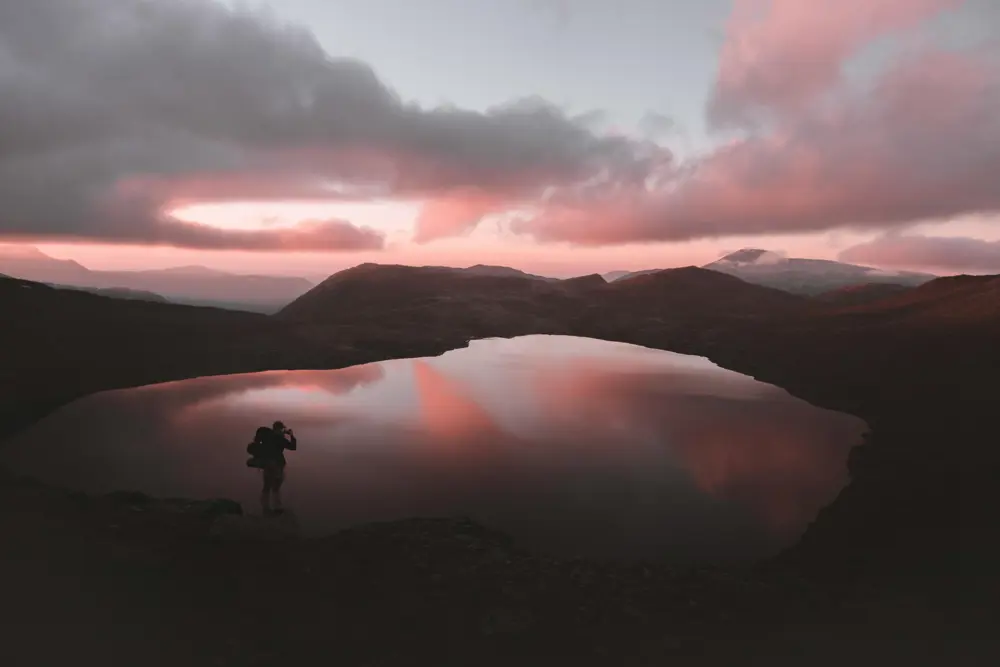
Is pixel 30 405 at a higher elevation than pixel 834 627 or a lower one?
higher

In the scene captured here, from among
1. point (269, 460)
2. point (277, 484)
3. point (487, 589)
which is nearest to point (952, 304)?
point (487, 589)

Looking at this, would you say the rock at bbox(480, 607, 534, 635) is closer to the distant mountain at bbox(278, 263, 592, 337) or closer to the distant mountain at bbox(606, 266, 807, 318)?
the distant mountain at bbox(278, 263, 592, 337)

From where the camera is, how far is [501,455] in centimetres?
2067

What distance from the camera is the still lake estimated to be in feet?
47.5

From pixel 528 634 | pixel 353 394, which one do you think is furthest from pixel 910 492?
pixel 353 394

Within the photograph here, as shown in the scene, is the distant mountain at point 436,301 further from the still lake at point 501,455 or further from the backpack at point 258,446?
the backpack at point 258,446

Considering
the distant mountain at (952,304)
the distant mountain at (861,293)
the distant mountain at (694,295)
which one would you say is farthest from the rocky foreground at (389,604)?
the distant mountain at (861,293)

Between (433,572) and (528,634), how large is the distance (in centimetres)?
294

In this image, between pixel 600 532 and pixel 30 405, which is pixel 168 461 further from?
pixel 600 532

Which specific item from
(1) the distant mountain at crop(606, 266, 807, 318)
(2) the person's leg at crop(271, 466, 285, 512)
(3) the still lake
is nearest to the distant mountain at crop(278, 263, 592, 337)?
(1) the distant mountain at crop(606, 266, 807, 318)

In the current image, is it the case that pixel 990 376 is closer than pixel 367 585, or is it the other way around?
pixel 367 585

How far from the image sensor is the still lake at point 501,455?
14.5m

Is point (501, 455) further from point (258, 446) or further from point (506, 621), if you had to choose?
point (506, 621)

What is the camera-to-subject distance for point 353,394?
3347 cm
